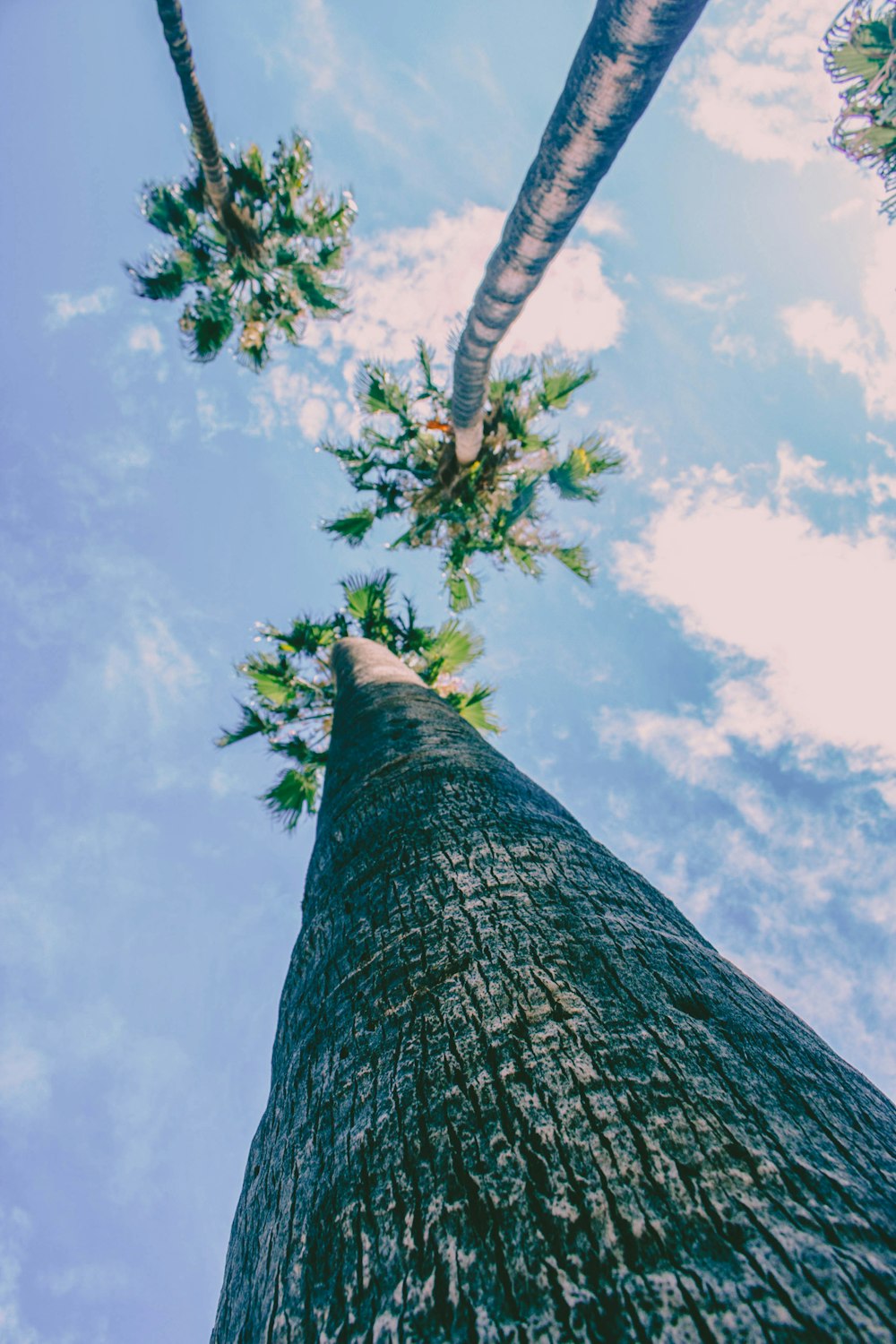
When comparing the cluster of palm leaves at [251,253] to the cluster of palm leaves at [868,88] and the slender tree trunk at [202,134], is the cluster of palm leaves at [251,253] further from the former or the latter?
the cluster of palm leaves at [868,88]

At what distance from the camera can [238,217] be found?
763cm

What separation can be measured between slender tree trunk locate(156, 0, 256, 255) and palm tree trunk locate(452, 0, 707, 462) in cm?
336

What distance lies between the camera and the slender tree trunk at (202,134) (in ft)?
15.2

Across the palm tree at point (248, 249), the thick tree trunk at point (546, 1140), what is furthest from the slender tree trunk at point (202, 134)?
the thick tree trunk at point (546, 1140)

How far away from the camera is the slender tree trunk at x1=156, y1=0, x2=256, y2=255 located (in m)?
4.62

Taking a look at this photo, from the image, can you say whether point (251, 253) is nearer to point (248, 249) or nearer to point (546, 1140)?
point (248, 249)

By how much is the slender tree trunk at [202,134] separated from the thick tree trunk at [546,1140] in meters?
6.35

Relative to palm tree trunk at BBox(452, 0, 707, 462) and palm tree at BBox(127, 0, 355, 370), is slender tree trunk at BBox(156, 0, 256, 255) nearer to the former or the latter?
palm tree at BBox(127, 0, 355, 370)

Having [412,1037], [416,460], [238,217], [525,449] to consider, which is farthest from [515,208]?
[238,217]

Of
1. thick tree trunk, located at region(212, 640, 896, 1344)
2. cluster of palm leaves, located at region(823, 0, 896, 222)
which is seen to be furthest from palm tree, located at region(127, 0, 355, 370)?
thick tree trunk, located at region(212, 640, 896, 1344)

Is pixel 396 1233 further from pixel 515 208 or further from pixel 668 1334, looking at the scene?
pixel 515 208

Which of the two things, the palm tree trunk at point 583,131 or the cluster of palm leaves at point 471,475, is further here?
the cluster of palm leaves at point 471,475

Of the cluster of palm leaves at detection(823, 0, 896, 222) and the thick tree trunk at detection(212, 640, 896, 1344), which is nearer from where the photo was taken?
the thick tree trunk at detection(212, 640, 896, 1344)

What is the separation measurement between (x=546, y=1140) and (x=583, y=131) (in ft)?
10.9
